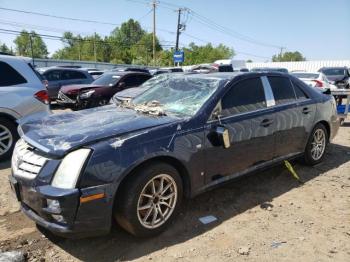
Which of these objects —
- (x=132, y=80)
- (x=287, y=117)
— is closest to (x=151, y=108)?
(x=287, y=117)

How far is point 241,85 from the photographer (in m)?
4.06

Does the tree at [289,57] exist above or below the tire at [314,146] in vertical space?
above

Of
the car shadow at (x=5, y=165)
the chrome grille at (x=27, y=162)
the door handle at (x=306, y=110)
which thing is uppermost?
the door handle at (x=306, y=110)

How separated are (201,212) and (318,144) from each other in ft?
8.85

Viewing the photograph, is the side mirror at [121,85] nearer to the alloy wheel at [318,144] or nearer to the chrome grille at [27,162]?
the alloy wheel at [318,144]

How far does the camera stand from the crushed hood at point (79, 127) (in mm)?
2832

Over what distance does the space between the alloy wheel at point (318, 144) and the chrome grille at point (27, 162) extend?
4.14 meters

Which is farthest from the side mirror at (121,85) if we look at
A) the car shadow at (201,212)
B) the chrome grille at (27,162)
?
the chrome grille at (27,162)

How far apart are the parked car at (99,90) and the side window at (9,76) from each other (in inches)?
174

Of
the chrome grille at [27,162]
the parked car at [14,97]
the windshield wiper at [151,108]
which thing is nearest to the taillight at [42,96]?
the parked car at [14,97]

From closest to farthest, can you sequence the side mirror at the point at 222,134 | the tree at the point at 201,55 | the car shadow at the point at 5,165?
the side mirror at the point at 222,134
the car shadow at the point at 5,165
the tree at the point at 201,55

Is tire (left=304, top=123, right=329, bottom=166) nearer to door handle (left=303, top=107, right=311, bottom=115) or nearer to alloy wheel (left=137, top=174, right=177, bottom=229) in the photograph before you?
door handle (left=303, top=107, right=311, bottom=115)

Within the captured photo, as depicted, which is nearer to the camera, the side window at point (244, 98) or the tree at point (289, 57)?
the side window at point (244, 98)

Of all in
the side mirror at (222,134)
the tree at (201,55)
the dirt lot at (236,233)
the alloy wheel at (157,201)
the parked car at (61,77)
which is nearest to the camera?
the dirt lot at (236,233)
